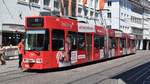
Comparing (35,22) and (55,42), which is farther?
(55,42)

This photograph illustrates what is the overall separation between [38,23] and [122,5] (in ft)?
219

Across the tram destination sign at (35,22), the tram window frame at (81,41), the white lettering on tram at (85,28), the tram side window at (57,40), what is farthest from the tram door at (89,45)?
the tram destination sign at (35,22)

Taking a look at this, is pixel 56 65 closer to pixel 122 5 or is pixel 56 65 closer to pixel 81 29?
pixel 81 29

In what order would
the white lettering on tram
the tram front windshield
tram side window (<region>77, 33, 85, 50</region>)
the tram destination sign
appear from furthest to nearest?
the white lettering on tram
tram side window (<region>77, 33, 85, 50</region>)
the tram destination sign
the tram front windshield

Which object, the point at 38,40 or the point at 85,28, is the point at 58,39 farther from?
the point at 85,28

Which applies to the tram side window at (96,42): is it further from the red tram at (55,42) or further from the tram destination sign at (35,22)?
the tram destination sign at (35,22)

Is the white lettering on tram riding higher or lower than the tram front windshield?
higher

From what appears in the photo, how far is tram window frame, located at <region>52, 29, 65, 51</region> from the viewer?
833 inches

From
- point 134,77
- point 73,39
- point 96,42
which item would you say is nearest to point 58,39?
point 73,39

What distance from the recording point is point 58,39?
70.8 feet

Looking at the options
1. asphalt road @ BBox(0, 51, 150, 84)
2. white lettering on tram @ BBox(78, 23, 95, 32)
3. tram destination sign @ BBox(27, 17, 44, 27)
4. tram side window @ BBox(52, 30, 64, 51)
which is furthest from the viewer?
white lettering on tram @ BBox(78, 23, 95, 32)

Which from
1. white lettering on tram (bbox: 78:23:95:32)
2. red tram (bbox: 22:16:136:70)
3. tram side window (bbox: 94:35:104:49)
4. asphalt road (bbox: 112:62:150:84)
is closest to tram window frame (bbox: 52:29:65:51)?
red tram (bbox: 22:16:136:70)

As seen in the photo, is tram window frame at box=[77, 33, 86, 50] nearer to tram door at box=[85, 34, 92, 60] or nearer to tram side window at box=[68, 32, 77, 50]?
tram side window at box=[68, 32, 77, 50]

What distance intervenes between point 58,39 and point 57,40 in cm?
13
